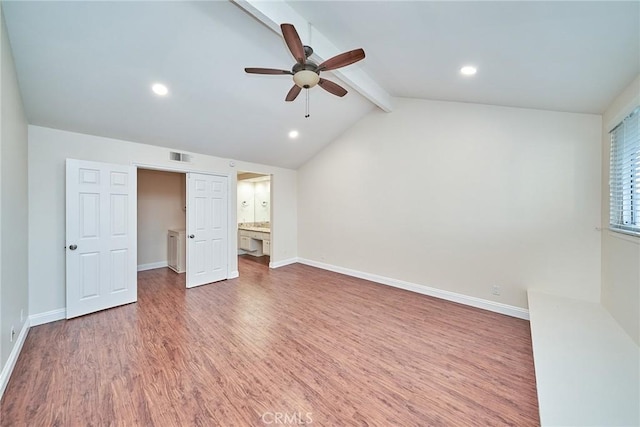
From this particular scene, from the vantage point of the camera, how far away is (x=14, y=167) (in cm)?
231

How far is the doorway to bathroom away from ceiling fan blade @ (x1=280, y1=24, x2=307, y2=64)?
5.14 metres

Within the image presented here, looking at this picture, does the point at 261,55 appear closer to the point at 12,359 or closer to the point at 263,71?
the point at 263,71

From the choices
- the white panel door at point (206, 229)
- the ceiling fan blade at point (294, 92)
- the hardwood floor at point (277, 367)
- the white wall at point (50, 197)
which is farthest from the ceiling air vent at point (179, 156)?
the ceiling fan blade at point (294, 92)

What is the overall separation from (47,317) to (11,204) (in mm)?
1750

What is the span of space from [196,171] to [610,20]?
4.97m

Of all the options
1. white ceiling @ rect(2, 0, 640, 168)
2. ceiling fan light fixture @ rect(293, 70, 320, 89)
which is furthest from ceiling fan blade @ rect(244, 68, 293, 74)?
white ceiling @ rect(2, 0, 640, 168)

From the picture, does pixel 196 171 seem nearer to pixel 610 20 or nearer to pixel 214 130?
pixel 214 130

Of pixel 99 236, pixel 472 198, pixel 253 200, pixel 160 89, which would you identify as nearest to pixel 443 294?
pixel 472 198

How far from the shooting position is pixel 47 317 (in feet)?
10.1

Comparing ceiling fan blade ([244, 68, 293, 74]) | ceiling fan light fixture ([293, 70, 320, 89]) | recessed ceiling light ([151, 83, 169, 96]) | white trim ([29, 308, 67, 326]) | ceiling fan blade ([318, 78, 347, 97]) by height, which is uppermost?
recessed ceiling light ([151, 83, 169, 96])

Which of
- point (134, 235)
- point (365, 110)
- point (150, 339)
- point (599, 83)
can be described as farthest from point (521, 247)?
point (134, 235)

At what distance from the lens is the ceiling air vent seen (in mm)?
4090

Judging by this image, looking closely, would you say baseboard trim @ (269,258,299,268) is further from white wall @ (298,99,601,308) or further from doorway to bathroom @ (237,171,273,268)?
white wall @ (298,99,601,308)

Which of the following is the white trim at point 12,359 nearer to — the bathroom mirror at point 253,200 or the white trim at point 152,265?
the white trim at point 152,265
